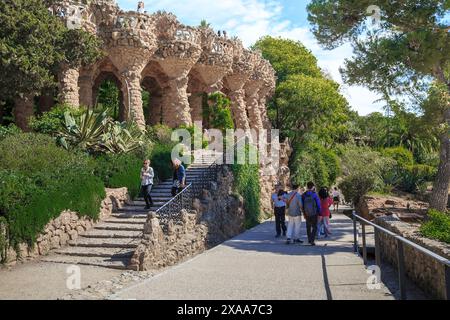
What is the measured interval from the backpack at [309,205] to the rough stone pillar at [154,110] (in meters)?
18.2

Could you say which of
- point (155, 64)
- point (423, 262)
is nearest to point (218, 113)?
point (155, 64)

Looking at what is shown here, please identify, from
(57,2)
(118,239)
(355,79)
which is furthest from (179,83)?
(118,239)

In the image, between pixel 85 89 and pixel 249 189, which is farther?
pixel 85 89

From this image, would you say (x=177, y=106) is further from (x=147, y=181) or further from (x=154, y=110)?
(x=147, y=181)

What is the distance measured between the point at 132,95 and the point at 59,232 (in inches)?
452

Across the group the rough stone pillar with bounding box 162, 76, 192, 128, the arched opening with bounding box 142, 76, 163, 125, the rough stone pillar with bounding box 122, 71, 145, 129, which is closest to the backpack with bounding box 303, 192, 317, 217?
the rough stone pillar with bounding box 122, 71, 145, 129

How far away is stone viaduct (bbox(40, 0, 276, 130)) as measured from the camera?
2067 cm

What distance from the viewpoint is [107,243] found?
10.8 meters

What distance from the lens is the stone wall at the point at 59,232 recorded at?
9.90m

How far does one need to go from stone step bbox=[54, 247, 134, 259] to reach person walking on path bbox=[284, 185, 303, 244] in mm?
3909

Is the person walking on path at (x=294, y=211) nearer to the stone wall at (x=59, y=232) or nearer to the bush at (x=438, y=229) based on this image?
the bush at (x=438, y=229)

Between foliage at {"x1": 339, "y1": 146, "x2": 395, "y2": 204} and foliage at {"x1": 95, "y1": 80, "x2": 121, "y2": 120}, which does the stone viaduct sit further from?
foliage at {"x1": 339, "y1": 146, "x2": 395, "y2": 204}

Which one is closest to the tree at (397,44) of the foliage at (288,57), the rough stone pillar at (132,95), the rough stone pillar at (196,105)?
the rough stone pillar at (132,95)

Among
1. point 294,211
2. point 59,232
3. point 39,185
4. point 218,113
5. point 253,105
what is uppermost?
point 253,105
